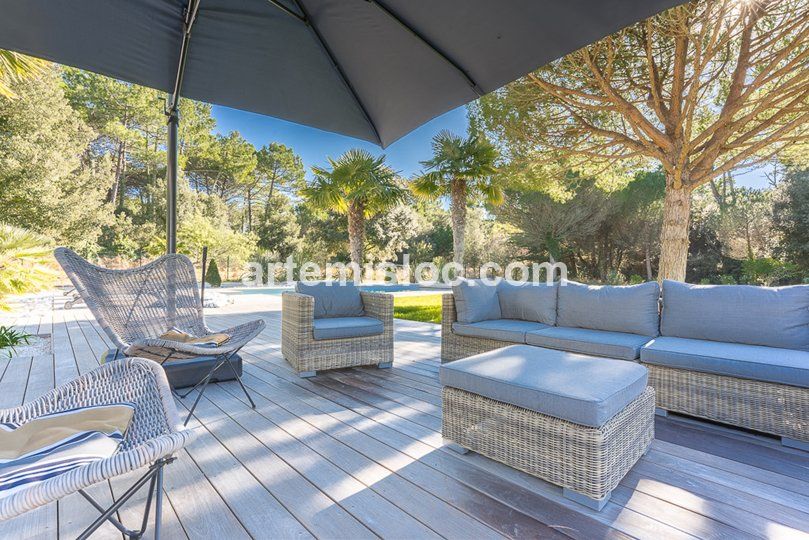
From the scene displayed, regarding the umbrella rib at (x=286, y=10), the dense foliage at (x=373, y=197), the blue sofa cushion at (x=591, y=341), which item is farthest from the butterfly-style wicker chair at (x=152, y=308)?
the dense foliage at (x=373, y=197)

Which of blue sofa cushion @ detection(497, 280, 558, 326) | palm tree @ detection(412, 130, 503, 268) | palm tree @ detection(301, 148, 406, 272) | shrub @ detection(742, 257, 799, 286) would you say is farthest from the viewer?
shrub @ detection(742, 257, 799, 286)

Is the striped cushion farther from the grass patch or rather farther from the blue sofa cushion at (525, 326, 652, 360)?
the grass patch

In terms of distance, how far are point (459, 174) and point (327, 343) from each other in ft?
20.0

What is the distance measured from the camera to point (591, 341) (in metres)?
2.87

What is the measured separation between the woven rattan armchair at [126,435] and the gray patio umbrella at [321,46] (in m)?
1.50

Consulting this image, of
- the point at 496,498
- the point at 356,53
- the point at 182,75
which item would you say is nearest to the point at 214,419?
the point at 496,498

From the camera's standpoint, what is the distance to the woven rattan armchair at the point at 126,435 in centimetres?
86

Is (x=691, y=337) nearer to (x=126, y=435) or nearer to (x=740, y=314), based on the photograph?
(x=740, y=314)

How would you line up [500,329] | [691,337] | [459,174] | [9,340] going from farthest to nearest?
[459,174] → [9,340] → [500,329] → [691,337]

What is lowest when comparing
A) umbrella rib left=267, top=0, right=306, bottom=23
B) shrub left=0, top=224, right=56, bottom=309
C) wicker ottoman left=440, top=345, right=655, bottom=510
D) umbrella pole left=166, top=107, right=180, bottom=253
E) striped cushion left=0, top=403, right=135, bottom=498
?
wicker ottoman left=440, top=345, right=655, bottom=510

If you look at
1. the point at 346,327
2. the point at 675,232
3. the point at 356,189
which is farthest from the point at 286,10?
the point at 356,189

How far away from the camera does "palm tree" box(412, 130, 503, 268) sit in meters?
8.36

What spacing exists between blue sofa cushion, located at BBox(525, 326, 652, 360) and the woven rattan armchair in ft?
8.34

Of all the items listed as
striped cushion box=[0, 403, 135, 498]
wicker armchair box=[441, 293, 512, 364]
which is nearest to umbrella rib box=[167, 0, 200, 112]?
striped cushion box=[0, 403, 135, 498]
